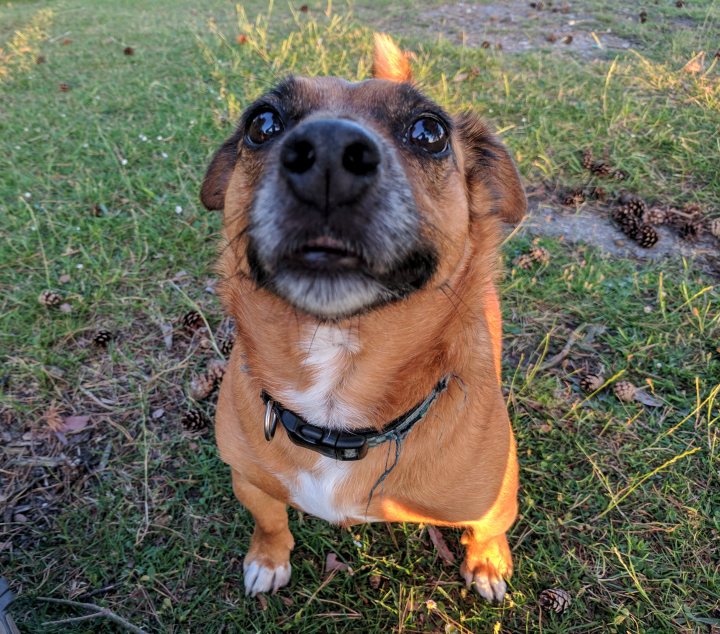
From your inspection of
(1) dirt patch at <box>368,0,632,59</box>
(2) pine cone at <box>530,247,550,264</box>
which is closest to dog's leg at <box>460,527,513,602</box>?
(2) pine cone at <box>530,247,550,264</box>

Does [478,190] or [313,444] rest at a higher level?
[478,190]

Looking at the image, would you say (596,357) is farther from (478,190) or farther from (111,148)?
(111,148)

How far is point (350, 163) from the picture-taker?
3.98ft

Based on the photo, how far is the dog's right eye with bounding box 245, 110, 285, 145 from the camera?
1.79 meters

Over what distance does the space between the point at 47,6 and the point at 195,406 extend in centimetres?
1113

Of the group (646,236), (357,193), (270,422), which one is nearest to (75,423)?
(270,422)

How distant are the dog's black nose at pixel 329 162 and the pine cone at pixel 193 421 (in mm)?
1902

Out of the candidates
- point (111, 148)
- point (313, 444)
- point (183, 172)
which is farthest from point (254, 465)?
point (111, 148)

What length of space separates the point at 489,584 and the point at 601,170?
3376 millimetres

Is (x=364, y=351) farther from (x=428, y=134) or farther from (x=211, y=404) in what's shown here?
(x=211, y=404)

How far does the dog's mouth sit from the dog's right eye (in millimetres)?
667

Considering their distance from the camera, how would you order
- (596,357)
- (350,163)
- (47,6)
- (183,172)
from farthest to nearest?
(47,6) < (183,172) < (596,357) < (350,163)

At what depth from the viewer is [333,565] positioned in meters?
2.36

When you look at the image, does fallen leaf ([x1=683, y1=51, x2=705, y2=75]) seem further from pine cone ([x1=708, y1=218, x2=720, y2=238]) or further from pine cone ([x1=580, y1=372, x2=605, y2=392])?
pine cone ([x1=580, y1=372, x2=605, y2=392])
